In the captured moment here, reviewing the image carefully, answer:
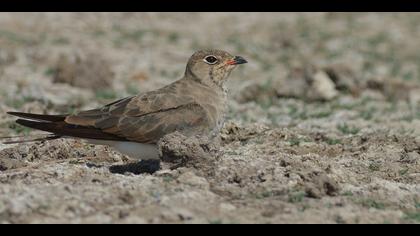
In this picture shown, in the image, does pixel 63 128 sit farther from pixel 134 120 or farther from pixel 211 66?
pixel 211 66

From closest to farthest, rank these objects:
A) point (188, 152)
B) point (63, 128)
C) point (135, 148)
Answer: point (188, 152) < point (63, 128) < point (135, 148)

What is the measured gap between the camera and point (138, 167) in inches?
287

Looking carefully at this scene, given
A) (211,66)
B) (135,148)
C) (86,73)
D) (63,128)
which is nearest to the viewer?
(63,128)

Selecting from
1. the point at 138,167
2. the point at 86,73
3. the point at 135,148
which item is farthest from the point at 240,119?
the point at 135,148

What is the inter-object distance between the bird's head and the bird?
1.39ft

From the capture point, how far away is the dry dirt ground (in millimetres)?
5802

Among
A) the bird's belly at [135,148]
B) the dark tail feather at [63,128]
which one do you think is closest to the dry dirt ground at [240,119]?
the bird's belly at [135,148]

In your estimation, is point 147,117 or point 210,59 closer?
point 147,117

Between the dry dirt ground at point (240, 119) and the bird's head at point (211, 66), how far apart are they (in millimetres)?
723

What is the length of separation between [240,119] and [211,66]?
2.27 meters

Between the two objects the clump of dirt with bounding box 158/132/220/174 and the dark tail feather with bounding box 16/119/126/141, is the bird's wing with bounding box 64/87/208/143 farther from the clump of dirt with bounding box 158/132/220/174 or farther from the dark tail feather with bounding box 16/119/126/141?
the clump of dirt with bounding box 158/132/220/174

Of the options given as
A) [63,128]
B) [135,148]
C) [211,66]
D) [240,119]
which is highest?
[211,66]

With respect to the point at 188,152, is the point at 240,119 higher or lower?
higher

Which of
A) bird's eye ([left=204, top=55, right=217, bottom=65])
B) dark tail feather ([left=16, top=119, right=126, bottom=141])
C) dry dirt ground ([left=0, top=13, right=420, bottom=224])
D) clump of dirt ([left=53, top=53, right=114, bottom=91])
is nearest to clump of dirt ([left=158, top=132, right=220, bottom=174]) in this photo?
dry dirt ground ([left=0, top=13, right=420, bottom=224])
